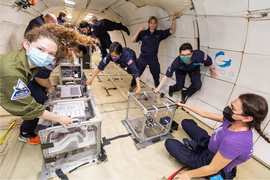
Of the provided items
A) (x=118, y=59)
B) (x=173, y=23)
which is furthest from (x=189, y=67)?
(x=118, y=59)

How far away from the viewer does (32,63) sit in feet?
3.52

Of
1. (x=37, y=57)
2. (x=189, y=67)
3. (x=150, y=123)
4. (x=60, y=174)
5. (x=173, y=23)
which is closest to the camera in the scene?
(x=37, y=57)

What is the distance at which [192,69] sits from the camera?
8.13 feet

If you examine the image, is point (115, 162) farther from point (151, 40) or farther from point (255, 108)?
point (151, 40)

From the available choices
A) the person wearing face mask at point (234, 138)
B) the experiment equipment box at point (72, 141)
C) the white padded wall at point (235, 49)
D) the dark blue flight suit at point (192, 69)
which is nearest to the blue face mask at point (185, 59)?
the dark blue flight suit at point (192, 69)

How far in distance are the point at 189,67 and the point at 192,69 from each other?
10cm

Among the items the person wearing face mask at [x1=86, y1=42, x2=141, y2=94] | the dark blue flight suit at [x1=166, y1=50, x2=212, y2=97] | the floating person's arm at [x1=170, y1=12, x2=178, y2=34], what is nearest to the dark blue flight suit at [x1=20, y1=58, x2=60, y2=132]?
the person wearing face mask at [x1=86, y1=42, x2=141, y2=94]

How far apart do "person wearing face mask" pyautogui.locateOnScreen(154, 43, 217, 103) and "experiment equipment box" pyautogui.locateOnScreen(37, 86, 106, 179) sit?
4.16 feet

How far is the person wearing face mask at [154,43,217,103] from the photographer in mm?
2234

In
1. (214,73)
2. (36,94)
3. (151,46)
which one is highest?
(151,46)

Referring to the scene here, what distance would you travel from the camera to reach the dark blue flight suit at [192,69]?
226 cm

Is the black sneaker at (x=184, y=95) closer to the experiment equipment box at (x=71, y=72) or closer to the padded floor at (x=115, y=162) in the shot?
the padded floor at (x=115, y=162)

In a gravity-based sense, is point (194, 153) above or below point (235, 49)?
below

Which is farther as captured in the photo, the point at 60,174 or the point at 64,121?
the point at 60,174
